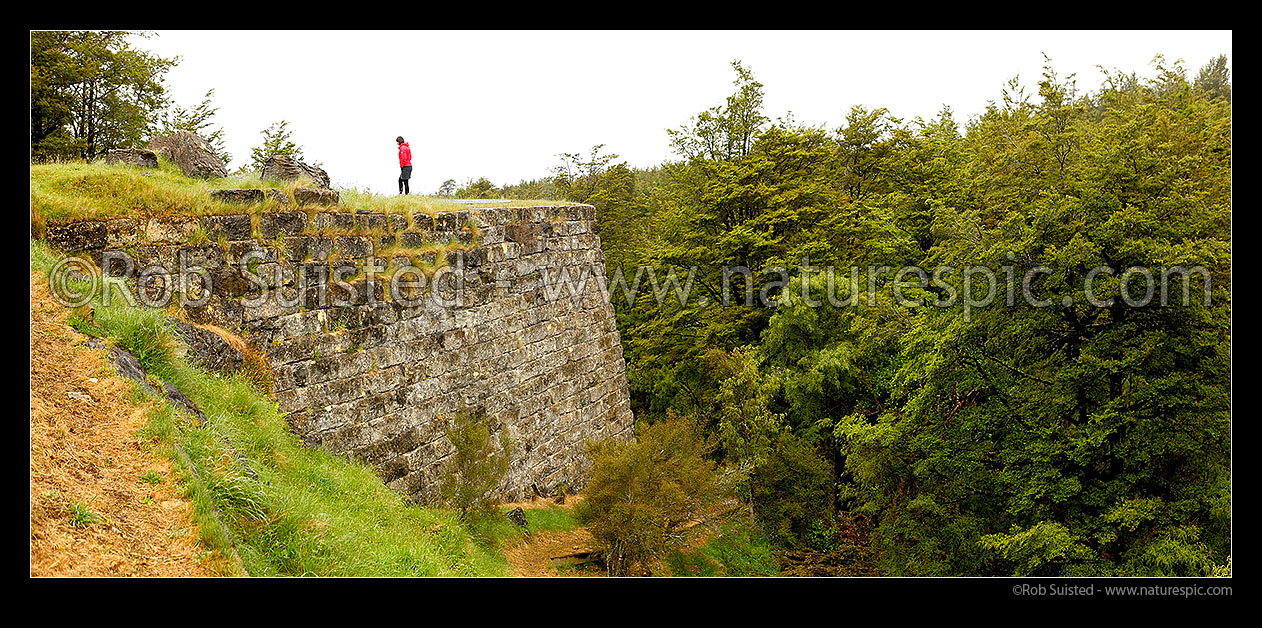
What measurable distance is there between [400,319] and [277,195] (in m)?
2.17

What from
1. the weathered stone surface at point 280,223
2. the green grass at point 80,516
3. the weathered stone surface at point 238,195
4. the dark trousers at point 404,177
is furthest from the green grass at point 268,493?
the dark trousers at point 404,177

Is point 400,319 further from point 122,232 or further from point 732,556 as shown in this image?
point 732,556

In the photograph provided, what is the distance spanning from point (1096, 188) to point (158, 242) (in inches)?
418

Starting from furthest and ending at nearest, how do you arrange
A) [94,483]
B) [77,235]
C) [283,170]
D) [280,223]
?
1. [283,170]
2. [280,223]
3. [77,235]
4. [94,483]

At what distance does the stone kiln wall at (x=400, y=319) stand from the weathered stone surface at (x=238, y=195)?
0.79 feet

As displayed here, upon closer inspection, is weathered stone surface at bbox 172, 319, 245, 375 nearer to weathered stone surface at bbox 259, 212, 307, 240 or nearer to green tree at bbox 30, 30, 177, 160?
weathered stone surface at bbox 259, 212, 307, 240

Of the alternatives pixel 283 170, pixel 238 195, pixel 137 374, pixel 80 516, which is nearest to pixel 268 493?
pixel 80 516

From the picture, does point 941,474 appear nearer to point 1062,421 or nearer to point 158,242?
point 1062,421

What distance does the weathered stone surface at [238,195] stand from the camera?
8.37 meters

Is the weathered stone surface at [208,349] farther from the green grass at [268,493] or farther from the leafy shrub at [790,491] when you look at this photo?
the leafy shrub at [790,491]

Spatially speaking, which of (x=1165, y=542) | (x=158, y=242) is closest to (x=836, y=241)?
(x=1165, y=542)

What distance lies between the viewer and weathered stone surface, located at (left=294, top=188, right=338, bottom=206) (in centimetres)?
909

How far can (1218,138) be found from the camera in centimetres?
988

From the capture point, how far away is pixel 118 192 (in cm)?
792
